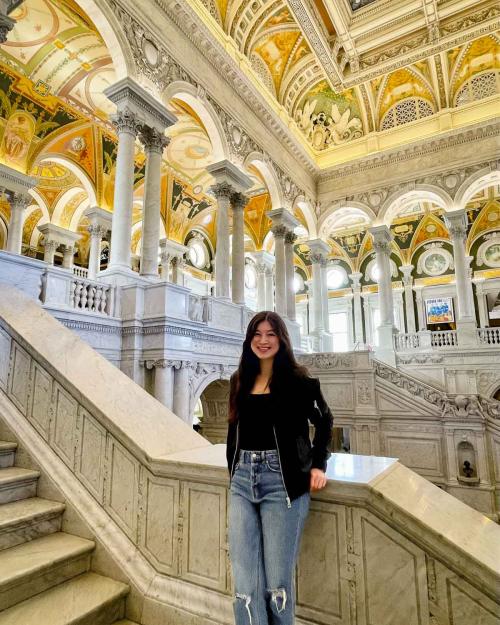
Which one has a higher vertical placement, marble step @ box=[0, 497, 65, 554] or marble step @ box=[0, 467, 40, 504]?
marble step @ box=[0, 467, 40, 504]

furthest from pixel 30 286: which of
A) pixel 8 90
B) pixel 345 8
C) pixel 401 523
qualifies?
pixel 345 8

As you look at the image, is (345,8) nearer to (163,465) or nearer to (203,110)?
(203,110)

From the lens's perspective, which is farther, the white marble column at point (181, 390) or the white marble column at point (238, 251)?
the white marble column at point (238, 251)

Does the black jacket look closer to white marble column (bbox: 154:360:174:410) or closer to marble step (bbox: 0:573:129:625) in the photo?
marble step (bbox: 0:573:129:625)

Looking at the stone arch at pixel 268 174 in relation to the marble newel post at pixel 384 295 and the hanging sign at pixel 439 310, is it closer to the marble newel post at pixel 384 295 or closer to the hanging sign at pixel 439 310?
the marble newel post at pixel 384 295

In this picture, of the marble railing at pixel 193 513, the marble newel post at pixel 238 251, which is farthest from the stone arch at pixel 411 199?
the marble railing at pixel 193 513

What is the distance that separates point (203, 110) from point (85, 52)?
3.74 m

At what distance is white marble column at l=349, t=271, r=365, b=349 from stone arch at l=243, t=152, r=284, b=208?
1208 centimetres

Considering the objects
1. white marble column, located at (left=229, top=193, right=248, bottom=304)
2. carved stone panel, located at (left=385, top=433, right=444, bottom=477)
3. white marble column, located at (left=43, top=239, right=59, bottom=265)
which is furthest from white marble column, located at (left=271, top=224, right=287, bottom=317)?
white marble column, located at (left=43, top=239, right=59, bottom=265)

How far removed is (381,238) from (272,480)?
641 inches

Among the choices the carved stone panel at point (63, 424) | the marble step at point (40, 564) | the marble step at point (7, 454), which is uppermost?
the carved stone panel at point (63, 424)

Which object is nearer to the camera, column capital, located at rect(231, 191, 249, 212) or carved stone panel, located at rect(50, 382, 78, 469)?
carved stone panel, located at rect(50, 382, 78, 469)

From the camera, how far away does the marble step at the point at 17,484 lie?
2.53 metres

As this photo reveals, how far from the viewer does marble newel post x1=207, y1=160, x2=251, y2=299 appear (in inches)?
448
